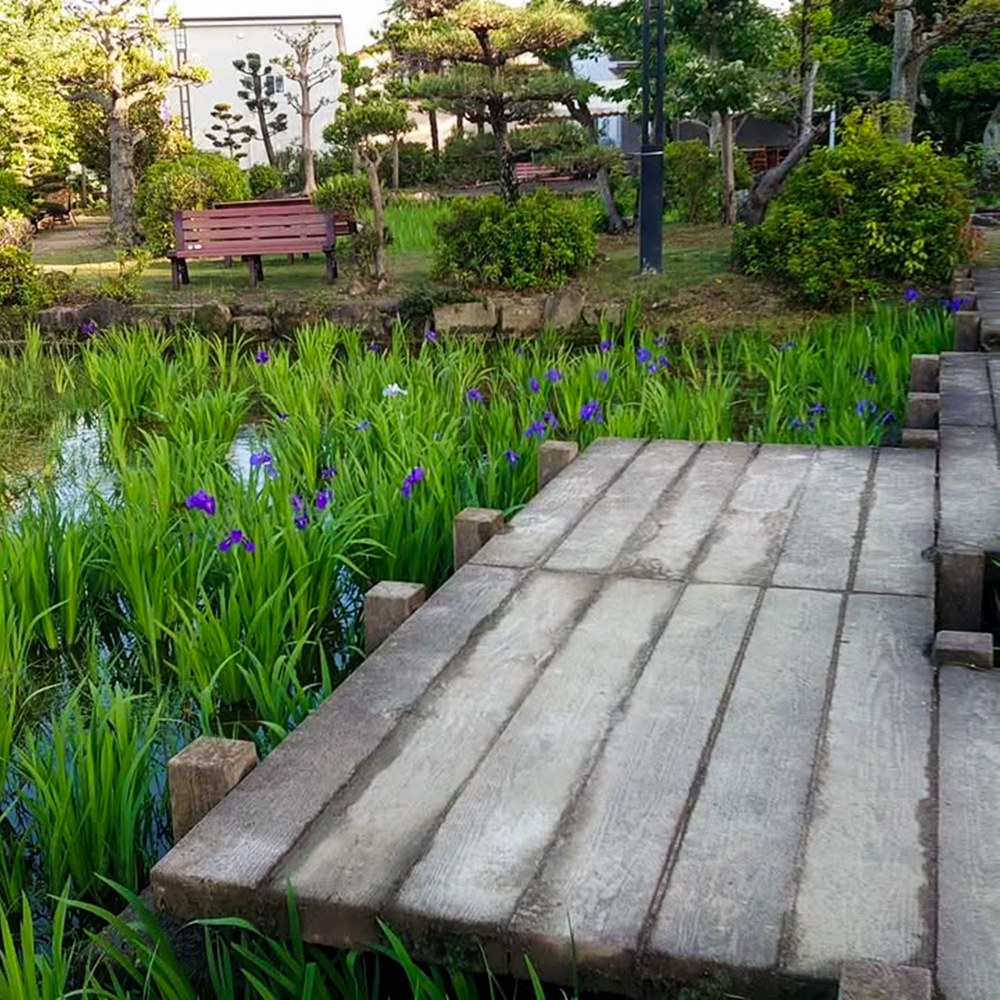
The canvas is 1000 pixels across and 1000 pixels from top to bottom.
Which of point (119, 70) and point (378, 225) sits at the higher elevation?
point (119, 70)

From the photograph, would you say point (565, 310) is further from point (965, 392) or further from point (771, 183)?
point (965, 392)

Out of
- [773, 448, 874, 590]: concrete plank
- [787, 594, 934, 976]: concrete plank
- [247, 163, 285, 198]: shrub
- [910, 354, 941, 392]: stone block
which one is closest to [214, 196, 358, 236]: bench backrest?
[910, 354, 941, 392]: stone block

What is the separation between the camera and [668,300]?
7184 millimetres

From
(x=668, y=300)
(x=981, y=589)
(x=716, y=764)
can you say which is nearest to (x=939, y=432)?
(x=981, y=589)

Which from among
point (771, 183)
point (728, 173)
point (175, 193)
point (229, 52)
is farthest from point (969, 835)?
point (229, 52)

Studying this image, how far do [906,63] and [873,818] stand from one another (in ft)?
25.6

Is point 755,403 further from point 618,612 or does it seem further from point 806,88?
point 806,88

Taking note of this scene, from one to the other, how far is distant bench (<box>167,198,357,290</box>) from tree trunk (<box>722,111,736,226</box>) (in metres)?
2.91

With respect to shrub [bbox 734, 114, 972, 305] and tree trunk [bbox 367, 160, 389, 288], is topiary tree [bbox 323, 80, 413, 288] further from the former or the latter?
shrub [bbox 734, 114, 972, 305]

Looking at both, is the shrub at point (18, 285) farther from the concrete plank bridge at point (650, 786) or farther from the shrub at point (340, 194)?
the concrete plank bridge at point (650, 786)

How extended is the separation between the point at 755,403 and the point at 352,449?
6.11 ft

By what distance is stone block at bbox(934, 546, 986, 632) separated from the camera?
2205mm

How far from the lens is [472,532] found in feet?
8.79

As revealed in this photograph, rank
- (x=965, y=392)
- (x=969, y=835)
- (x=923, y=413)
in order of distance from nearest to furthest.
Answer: (x=969, y=835) < (x=923, y=413) < (x=965, y=392)
